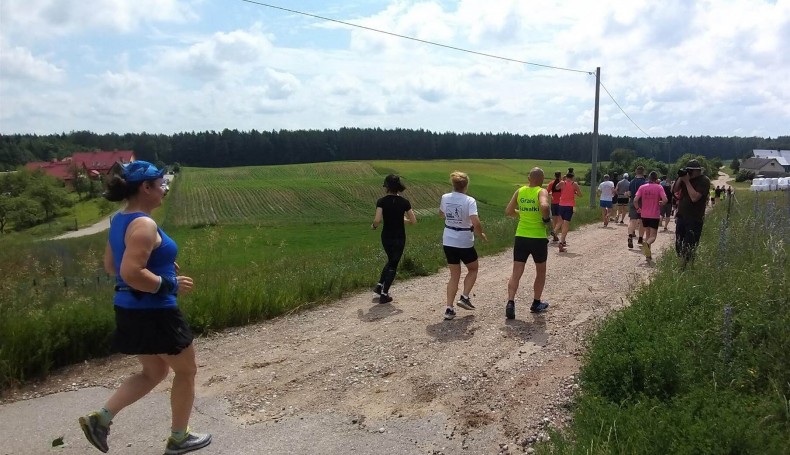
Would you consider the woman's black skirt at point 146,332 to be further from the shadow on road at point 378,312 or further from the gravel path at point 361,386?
the shadow on road at point 378,312

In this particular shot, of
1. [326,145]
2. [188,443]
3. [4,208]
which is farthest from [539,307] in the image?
[326,145]

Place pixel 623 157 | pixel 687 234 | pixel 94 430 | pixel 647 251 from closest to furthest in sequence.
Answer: pixel 94 430, pixel 687 234, pixel 647 251, pixel 623 157

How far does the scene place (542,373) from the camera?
16.8 feet

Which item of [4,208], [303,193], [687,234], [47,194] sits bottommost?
Result: [303,193]

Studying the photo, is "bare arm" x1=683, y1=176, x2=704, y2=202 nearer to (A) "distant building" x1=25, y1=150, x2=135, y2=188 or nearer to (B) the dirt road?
(B) the dirt road

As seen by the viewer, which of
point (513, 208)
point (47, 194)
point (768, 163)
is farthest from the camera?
point (768, 163)

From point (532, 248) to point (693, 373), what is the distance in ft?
9.62

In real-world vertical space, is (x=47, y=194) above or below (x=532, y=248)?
below

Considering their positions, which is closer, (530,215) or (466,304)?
(530,215)

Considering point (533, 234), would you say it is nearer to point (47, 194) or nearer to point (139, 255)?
point (139, 255)

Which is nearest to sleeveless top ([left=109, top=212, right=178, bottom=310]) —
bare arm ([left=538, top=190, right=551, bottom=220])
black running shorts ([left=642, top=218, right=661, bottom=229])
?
bare arm ([left=538, top=190, right=551, bottom=220])

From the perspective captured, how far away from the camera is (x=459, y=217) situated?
7094mm

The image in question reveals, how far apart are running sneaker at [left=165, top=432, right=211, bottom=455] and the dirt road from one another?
7 centimetres

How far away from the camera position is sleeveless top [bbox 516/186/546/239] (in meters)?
7.07
